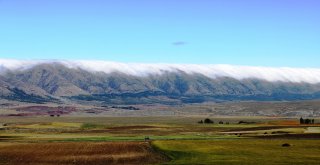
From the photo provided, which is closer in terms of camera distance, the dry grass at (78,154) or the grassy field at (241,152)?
the grassy field at (241,152)

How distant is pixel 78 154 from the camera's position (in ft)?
Answer: 341

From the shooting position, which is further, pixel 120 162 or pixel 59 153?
pixel 59 153

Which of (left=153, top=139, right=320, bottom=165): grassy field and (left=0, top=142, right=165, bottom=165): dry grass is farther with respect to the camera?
(left=0, top=142, right=165, bottom=165): dry grass

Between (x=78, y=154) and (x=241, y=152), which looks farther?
(x=78, y=154)

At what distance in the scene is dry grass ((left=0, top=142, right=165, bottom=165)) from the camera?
94188mm

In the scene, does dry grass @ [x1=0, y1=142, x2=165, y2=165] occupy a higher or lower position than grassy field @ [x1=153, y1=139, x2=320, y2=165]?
lower

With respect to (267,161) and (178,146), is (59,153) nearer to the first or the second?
(178,146)

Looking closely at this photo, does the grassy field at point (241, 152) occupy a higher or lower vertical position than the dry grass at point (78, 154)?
higher

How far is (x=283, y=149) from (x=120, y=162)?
1280 inches

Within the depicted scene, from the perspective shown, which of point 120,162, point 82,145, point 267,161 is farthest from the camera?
point 82,145

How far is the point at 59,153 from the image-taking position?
105 metres

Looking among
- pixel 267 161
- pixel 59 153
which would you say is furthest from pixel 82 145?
pixel 267 161

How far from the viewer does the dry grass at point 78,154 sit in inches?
3708

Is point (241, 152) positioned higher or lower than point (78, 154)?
higher
